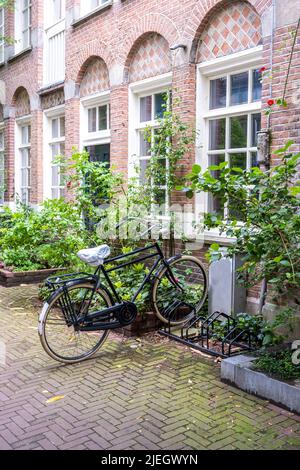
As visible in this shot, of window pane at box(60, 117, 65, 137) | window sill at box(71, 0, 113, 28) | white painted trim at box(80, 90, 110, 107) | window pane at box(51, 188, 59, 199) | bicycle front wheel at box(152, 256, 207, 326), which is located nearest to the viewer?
bicycle front wheel at box(152, 256, 207, 326)

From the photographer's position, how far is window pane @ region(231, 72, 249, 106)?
703 centimetres

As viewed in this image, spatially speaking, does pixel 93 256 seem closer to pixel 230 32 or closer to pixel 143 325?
pixel 143 325

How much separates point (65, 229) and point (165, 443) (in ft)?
14.3

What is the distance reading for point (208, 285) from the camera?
6.86 metres

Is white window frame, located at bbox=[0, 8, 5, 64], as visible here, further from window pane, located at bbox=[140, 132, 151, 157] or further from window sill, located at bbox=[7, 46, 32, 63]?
window pane, located at bbox=[140, 132, 151, 157]

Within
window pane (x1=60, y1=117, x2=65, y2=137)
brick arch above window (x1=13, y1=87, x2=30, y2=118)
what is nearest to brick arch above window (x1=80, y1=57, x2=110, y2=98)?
window pane (x1=60, y1=117, x2=65, y2=137)

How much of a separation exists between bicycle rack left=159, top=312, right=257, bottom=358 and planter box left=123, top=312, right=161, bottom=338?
0.12 m

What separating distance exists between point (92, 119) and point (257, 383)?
7632 millimetres

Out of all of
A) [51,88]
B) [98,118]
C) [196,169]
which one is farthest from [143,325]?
[51,88]

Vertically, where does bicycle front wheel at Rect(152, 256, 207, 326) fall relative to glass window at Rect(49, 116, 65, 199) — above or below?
below

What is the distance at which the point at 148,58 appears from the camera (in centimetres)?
873

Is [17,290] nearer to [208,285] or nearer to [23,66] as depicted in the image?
[208,285]

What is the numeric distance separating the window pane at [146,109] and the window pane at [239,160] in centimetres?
217
